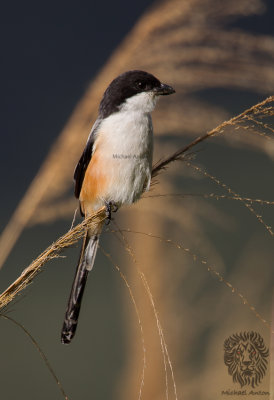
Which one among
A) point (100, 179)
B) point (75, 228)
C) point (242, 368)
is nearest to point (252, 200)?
point (75, 228)

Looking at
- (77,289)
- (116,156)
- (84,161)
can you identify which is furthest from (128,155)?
(77,289)

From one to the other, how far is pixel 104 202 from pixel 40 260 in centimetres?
35

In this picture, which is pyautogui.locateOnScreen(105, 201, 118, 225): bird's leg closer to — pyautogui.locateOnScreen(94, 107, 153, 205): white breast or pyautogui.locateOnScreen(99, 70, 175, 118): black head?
pyautogui.locateOnScreen(94, 107, 153, 205): white breast

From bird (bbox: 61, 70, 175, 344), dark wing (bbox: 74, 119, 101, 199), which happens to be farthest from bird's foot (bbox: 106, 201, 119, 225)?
dark wing (bbox: 74, 119, 101, 199)

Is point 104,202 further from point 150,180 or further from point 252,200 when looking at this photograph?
point 252,200

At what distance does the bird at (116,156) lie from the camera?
1.06 m

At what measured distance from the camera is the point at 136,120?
1.09 meters

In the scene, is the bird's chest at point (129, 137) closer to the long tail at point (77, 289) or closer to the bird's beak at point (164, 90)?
the bird's beak at point (164, 90)

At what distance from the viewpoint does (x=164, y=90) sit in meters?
1.14

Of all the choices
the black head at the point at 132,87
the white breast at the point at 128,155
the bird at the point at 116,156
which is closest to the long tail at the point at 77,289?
the bird at the point at 116,156

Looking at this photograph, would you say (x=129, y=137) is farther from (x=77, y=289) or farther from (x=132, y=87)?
(x=77, y=289)

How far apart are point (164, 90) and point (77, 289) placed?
50 cm

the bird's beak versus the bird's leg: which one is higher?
the bird's beak

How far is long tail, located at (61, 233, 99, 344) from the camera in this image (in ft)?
3.31
